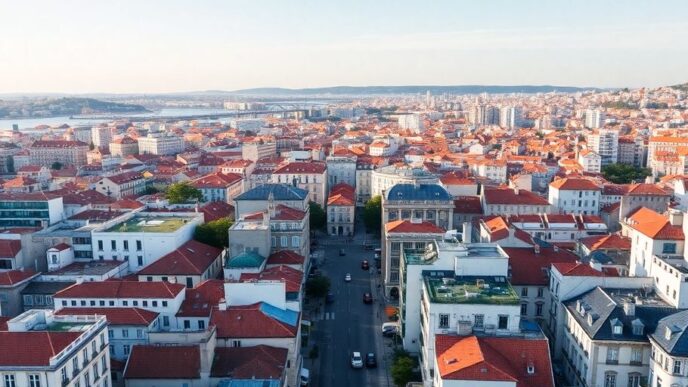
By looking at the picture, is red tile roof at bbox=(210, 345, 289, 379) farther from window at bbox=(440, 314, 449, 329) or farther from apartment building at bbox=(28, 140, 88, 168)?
apartment building at bbox=(28, 140, 88, 168)

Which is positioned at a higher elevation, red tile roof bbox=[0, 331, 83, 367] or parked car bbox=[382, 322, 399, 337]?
red tile roof bbox=[0, 331, 83, 367]

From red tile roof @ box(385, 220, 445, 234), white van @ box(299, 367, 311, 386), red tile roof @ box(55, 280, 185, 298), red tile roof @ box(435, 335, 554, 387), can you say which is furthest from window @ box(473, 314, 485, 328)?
red tile roof @ box(55, 280, 185, 298)

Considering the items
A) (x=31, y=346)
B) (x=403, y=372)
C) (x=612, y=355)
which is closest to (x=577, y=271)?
(x=612, y=355)

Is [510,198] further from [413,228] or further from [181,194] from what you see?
[181,194]

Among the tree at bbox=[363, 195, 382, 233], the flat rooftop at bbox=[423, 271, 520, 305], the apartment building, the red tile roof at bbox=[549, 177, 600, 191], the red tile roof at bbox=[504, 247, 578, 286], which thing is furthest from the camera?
the apartment building

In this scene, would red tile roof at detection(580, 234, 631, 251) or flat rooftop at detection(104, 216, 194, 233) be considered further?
flat rooftop at detection(104, 216, 194, 233)

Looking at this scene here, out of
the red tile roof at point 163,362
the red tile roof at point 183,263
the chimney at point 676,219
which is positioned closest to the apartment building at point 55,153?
the red tile roof at point 183,263

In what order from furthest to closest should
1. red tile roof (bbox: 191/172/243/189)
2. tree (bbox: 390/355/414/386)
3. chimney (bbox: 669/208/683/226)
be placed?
red tile roof (bbox: 191/172/243/189), chimney (bbox: 669/208/683/226), tree (bbox: 390/355/414/386)
